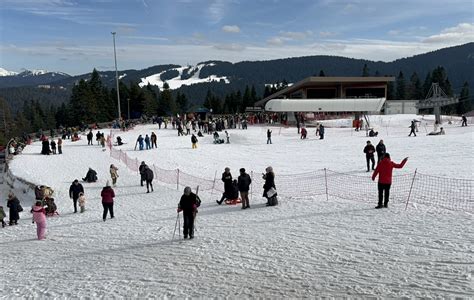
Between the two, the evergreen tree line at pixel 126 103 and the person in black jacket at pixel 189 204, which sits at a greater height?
the evergreen tree line at pixel 126 103

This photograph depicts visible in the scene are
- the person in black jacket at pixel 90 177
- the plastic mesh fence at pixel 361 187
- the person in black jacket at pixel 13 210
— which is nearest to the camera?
the plastic mesh fence at pixel 361 187

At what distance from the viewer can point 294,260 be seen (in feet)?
26.7

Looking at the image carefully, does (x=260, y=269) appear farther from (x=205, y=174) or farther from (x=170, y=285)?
(x=205, y=174)

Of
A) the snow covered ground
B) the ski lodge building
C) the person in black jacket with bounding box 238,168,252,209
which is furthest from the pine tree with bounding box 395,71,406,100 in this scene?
the person in black jacket with bounding box 238,168,252,209

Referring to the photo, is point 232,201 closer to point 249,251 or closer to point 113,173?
point 249,251

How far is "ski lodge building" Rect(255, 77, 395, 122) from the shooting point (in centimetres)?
5125

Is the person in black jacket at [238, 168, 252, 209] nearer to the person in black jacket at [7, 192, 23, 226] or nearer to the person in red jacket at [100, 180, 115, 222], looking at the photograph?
the person in red jacket at [100, 180, 115, 222]

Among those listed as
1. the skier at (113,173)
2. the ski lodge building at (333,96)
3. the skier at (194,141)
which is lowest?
the skier at (113,173)

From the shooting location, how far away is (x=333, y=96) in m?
67.7

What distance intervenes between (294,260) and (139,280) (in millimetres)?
3007

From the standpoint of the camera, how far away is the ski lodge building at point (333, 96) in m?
51.2

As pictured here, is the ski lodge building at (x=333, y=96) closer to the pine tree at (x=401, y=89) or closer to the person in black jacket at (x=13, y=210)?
the person in black jacket at (x=13, y=210)

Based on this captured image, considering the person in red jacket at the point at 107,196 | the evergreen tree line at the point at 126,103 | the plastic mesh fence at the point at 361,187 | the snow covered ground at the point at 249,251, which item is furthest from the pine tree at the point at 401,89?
the person in red jacket at the point at 107,196

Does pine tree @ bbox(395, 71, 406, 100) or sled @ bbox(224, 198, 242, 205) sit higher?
pine tree @ bbox(395, 71, 406, 100)
